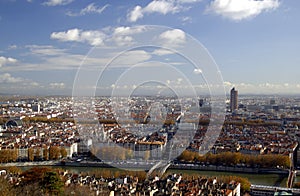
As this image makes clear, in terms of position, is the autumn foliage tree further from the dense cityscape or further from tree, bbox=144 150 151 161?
tree, bbox=144 150 151 161

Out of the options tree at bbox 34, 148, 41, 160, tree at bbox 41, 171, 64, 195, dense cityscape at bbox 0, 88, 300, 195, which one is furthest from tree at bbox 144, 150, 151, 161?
tree at bbox 41, 171, 64, 195

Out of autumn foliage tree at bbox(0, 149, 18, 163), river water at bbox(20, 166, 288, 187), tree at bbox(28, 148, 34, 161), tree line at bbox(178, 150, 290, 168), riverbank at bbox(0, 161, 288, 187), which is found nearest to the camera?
river water at bbox(20, 166, 288, 187)

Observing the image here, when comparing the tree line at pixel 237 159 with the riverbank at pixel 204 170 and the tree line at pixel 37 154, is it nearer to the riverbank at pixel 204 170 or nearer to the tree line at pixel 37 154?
the riverbank at pixel 204 170

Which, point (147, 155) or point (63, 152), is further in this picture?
point (63, 152)

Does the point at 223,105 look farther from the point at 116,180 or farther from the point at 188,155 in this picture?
the point at 188,155

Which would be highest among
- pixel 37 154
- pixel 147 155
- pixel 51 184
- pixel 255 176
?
pixel 51 184

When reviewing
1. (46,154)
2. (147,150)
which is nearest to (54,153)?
(46,154)

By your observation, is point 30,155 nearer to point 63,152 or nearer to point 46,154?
point 46,154

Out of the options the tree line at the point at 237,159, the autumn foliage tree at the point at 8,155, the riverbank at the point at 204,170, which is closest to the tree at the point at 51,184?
the riverbank at the point at 204,170

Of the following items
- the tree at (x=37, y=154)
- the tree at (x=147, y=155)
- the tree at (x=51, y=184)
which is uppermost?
the tree at (x=51, y=184)

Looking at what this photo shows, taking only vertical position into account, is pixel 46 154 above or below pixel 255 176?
above

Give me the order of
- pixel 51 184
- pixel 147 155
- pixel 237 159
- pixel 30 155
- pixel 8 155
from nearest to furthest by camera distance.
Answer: pixel 51 184, pixel 147 155, pixel 237 159, pixel 8 155, pixel 30 155

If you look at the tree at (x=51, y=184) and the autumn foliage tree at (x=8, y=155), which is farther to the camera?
the autumn foliage tree at (x=8, y=155)

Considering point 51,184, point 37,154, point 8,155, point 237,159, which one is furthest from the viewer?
point 37,154
